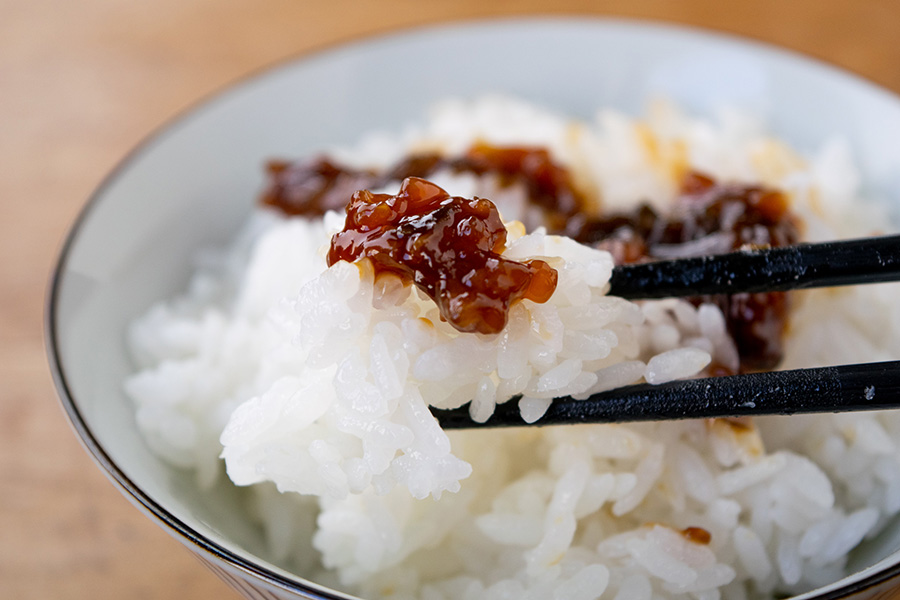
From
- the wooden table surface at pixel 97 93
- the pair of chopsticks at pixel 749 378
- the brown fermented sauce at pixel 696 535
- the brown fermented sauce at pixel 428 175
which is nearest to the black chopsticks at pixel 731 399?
the pair of chopsticks at pixel 749 378

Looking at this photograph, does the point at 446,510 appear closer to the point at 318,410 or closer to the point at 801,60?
the point at 318,410

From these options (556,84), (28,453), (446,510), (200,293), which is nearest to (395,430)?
(446,510)

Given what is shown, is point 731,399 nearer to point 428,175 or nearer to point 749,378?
point 749,378

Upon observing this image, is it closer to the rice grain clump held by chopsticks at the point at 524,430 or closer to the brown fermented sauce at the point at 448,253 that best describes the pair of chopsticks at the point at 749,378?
the rice grain clump held by chopsticks at the point at 524,430

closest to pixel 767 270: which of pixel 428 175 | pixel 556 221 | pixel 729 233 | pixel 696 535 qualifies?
pixel 729 233

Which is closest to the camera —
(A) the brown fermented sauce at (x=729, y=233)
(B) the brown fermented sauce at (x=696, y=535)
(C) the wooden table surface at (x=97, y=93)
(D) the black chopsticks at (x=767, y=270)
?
(D) the black chopsticks at (x=767, y=270)

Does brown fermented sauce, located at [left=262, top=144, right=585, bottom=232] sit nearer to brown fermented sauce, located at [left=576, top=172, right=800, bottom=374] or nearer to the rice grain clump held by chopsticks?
the rice grain clump held by chopsticks

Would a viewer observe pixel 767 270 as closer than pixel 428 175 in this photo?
Yes
